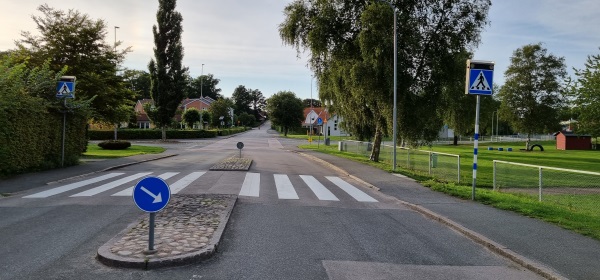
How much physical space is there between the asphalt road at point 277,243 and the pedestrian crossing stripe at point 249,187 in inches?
21.5

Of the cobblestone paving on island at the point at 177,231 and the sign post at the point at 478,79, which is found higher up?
the sign post at the point at 478,79

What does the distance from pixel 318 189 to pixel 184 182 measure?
428cm

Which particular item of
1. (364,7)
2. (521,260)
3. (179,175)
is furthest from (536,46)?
(521,260)

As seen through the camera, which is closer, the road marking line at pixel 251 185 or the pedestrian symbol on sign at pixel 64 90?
the road marking line at pixel 251 185

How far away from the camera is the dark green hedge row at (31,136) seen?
547 inches

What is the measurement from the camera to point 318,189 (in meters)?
12.9

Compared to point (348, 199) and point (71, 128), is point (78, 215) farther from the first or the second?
point (71, 128)

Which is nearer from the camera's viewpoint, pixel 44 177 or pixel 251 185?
pixel 251 185

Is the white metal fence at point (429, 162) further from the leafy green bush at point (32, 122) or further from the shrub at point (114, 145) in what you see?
the shrub at point (114, 145)

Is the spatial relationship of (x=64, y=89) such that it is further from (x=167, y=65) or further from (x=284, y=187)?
(x=167, y=65)

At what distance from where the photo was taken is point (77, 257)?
5547 mm

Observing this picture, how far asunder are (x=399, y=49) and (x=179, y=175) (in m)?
13.0

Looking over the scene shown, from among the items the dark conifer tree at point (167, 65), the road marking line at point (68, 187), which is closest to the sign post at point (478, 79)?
the road marking line at point (68, 187)

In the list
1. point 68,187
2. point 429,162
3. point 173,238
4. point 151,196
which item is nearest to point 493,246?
point 173,238
